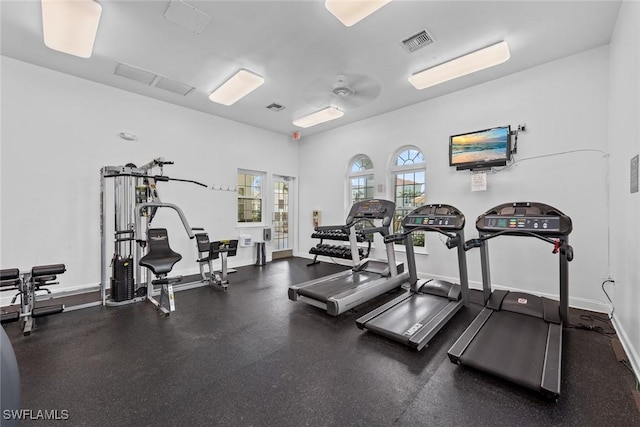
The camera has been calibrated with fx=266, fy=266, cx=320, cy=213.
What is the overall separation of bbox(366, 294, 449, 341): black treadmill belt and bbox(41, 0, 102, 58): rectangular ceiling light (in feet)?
13.8

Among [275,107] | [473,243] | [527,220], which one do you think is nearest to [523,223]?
[527,220]

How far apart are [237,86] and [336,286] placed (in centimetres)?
337

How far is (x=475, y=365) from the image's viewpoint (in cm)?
211

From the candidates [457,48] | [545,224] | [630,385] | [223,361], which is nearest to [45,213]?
[223,361]

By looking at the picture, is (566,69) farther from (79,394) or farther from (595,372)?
(79,394)

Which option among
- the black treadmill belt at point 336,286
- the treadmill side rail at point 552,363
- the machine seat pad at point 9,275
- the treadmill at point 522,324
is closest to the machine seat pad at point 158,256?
the machine seat pad at point 9,275

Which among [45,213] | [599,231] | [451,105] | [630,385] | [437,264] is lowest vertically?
[630,385]

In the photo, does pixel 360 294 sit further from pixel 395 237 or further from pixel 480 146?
pixel 480 146

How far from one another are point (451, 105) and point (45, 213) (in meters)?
6.63

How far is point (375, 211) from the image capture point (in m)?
4.05

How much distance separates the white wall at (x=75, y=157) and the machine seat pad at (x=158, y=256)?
122 cm

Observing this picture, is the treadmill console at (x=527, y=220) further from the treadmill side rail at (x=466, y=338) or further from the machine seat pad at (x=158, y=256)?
the machine seat pad at (x=158, y=256)

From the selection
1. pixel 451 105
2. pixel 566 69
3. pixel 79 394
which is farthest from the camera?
pixel 451 105

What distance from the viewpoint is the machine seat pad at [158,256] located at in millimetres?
3367
